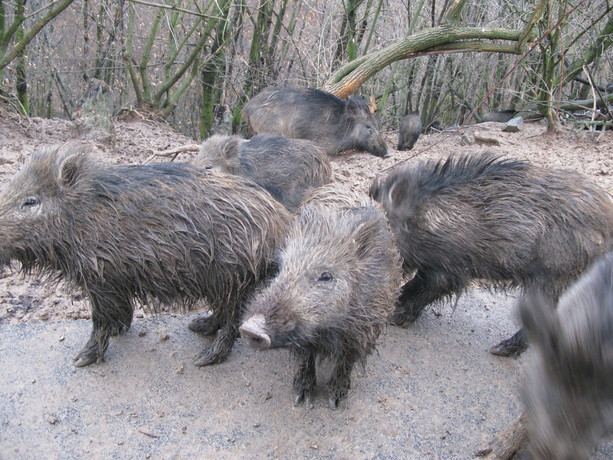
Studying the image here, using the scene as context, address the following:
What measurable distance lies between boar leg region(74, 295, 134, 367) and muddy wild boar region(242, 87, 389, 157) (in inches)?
203

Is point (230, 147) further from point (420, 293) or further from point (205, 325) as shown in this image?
point (420, 293)

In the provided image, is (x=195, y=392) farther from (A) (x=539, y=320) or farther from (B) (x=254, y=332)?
(A) (x=539, y=320)

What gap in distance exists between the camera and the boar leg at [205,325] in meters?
3.34

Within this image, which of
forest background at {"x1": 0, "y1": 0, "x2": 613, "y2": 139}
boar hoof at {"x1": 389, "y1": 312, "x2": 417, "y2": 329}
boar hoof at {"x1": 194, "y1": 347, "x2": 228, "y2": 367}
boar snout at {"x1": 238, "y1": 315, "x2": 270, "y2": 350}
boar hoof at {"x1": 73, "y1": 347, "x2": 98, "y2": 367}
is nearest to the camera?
boar snout at {"x1": 238, "y1": 315, "x2": 270, "y2": 350}

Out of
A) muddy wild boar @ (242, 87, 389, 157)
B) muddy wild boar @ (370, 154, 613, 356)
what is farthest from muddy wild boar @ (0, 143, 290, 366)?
muddy wild boar @ (242, 87, 389, 157)

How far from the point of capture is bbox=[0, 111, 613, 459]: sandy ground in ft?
8.23

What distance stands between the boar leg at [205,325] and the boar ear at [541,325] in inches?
83.5

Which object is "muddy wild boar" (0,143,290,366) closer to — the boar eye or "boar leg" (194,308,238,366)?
the boar eye

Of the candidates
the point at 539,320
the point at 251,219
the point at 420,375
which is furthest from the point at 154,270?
the point at 539,320

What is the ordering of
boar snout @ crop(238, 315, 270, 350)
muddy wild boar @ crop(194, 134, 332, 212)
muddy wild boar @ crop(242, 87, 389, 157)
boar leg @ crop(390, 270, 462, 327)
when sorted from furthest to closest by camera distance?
muddy wild boar @ crop(242, 87, 389, 157)
muddy wild boar @ crop(194, 134, 332, 212)
boar leg @ crop(390, 270, 462, 327)
boar snout @ crop(238, 315, 270, 350)

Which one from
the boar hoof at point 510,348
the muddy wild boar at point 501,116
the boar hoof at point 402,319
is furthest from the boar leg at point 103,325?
the muddy wild boar at point 501,116

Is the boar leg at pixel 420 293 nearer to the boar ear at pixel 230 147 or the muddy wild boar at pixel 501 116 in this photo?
the boar ear at pixel 230 147

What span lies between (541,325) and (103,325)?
7.58 feet

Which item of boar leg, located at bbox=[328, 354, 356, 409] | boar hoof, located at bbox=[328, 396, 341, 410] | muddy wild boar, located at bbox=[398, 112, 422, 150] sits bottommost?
boar hoof, located at bbox=[328, 396, 341, 410]
